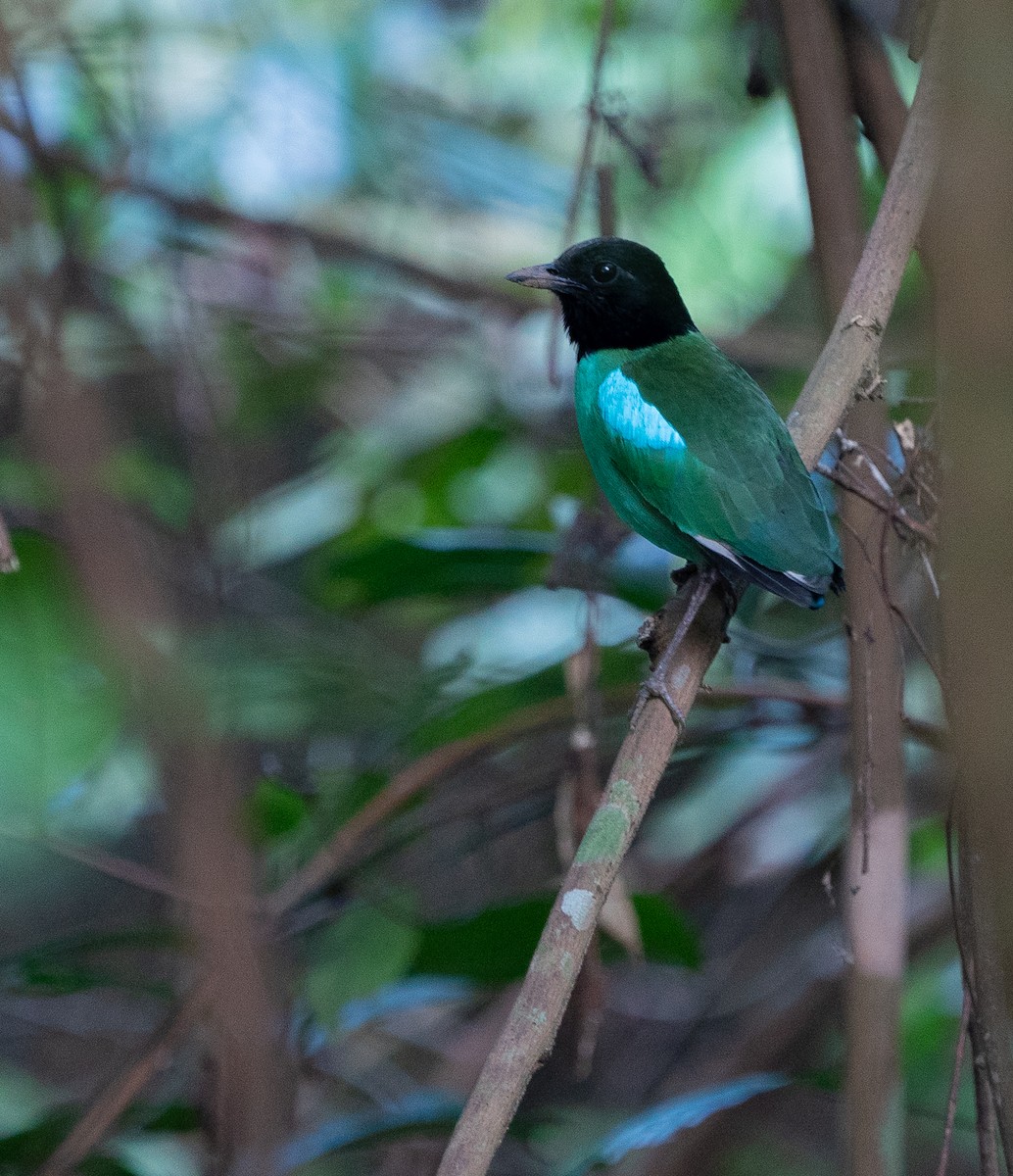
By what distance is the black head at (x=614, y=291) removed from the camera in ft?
12.1

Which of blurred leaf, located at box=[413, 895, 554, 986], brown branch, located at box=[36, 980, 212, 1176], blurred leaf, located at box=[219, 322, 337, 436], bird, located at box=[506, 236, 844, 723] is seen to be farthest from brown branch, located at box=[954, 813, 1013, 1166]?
blurred leaf, located at box=[219, 322, 337, 436]

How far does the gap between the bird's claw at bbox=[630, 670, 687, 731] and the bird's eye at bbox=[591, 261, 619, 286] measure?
4.77 ft

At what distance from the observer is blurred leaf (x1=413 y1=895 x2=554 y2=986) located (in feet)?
10.8

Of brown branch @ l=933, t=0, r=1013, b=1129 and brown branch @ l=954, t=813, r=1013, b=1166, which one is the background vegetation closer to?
brown branch @ l=954, t=813, r=1013, b=1166

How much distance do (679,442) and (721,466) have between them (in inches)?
5.3

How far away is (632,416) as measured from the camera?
10.7ft

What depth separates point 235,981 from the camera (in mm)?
2496

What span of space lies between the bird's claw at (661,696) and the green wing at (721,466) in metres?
0.48

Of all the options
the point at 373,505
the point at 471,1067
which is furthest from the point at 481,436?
the point at 471,1067

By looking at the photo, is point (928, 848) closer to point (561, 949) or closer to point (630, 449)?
point (630, 449)

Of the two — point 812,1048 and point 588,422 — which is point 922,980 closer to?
point 812,1048

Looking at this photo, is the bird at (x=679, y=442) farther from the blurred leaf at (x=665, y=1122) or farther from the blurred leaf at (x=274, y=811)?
the blurred leaf at (x=274, y=811)

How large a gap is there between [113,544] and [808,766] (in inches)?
132

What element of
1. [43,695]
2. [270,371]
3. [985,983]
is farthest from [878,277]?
[270,371]
